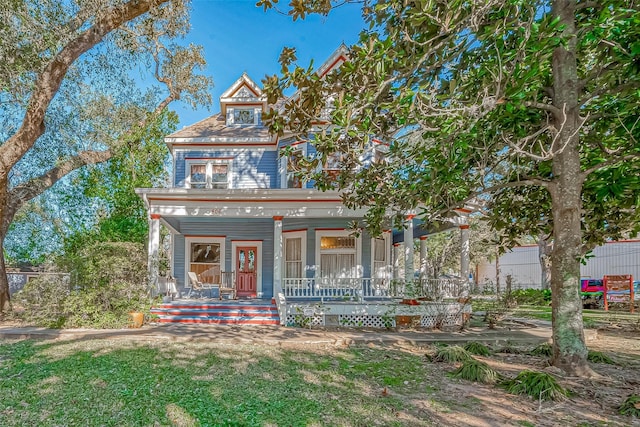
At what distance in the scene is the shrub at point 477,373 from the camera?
17.1ft

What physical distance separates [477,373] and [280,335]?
14.9ft

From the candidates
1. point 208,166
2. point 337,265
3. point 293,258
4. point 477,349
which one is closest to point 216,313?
point 293,258

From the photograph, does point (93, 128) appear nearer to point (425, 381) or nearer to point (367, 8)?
point (367, 8)

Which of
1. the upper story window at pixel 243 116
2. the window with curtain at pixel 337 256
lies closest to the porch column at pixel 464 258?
the window with curtain at pixel 337 256

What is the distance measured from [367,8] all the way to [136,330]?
873cm

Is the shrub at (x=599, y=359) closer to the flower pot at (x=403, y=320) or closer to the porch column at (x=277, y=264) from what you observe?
the flower pot at (x=403, y=320)

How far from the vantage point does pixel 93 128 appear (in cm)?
1295

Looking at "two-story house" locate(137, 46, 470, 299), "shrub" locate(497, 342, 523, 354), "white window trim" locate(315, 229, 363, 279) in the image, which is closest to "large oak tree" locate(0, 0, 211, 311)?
"two-story house" locate(137, 46, 470, 299)

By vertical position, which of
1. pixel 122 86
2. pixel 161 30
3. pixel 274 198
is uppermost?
pixel 161 30

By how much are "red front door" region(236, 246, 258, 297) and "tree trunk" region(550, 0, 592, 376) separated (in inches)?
402

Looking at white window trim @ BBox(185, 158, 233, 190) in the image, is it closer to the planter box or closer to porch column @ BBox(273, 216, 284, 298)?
porch column @ BBox(273, 216, 284, 298)

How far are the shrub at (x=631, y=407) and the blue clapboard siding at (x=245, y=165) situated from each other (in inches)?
455

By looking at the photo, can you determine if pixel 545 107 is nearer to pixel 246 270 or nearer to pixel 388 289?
pixel 388 289

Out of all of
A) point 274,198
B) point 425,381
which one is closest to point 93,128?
point 274,198
